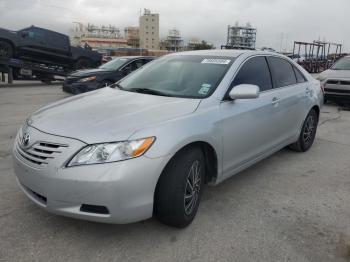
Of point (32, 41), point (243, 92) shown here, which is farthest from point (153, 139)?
point (32, 41)

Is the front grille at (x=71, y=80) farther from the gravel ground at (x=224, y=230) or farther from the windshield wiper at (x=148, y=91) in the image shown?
the windshield wiper at (x=148, y=91)

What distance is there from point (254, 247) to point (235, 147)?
102cm

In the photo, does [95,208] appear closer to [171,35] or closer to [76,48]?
[76,48]

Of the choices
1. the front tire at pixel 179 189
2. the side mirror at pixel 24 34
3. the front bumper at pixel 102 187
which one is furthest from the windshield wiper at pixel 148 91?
the side mirror at pixel 24 34

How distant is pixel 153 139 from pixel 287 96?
2.56m

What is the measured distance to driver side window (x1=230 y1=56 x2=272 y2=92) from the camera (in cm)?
367

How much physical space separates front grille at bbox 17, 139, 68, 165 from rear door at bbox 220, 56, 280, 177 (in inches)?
59.3

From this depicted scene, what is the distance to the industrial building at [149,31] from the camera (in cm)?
12106

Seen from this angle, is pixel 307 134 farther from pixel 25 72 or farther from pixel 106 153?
pixel 25 72

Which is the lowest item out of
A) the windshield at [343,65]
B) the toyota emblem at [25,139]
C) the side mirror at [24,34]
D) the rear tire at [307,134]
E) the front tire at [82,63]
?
the rear tire at [307,134]

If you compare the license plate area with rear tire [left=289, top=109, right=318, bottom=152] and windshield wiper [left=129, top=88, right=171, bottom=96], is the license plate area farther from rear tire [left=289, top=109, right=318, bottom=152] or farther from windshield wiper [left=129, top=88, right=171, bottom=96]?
rear tire [left=289, top=109, right=318, bottom=152]

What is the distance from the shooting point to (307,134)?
17.4 ft

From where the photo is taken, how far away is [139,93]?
357 cm

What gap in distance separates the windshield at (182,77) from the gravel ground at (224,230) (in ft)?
3.84
